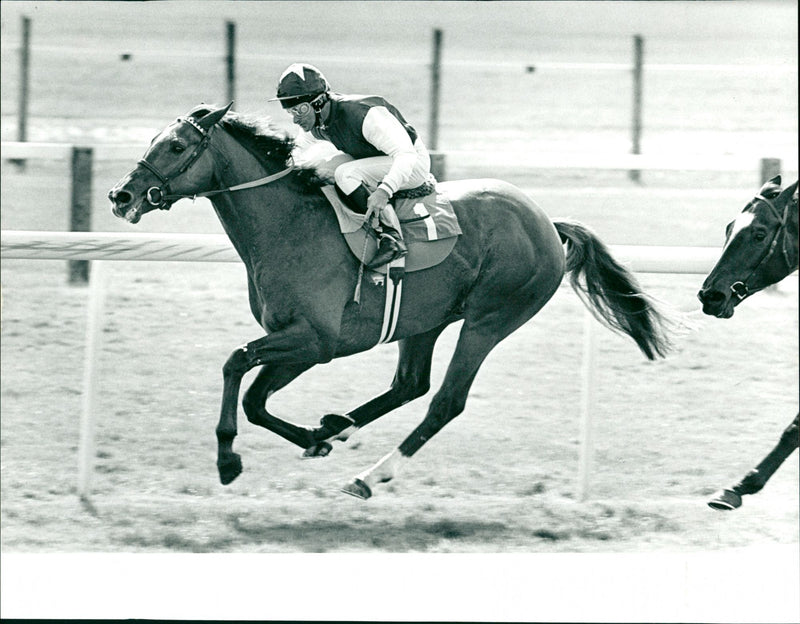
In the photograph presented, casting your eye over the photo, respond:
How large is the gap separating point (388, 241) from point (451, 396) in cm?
65

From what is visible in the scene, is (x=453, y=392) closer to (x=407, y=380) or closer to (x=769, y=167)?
(x=407, y=380)

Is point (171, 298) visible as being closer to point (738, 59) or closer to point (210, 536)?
point (210, 536)

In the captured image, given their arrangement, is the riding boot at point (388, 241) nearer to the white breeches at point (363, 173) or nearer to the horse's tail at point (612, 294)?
the white breeches at point (363, 173)

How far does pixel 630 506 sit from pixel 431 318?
1.36 m

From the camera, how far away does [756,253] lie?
4246mm

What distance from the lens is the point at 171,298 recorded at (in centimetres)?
731

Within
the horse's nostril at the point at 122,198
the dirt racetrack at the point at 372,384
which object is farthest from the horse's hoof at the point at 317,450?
the horse's nostril at the point at 122,198

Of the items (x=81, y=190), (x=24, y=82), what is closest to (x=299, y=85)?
(x=81, y=190)

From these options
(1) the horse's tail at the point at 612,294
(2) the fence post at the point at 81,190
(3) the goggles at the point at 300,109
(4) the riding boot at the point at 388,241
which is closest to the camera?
(3) the goggles at the point at 300,109

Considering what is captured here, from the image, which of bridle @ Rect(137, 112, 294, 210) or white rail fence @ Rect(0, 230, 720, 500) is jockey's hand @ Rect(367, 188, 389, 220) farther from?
white rail fence @ Rect(0, 230, 720, 500)

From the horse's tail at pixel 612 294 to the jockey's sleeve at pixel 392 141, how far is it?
2.99 ft

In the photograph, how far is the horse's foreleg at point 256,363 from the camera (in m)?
3.97

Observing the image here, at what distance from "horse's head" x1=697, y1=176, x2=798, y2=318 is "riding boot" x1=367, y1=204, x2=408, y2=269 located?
102 cm

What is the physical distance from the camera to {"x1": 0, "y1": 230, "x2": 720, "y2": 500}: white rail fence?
179 inches
